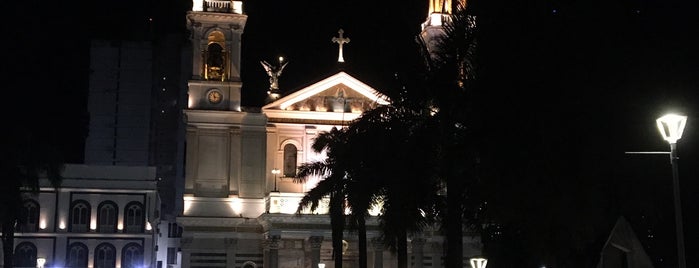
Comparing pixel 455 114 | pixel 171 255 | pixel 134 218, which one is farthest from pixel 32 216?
pixel 455 114

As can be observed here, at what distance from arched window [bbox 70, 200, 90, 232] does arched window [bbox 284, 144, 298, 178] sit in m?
22.9

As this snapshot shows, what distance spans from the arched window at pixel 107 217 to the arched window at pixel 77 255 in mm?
1688

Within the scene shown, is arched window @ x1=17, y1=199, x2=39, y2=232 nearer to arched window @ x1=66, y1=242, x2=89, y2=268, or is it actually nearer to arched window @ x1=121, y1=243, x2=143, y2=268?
arched window @ x1=66, y1=242, x2=89, y2=268

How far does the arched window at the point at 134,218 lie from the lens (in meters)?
70.1

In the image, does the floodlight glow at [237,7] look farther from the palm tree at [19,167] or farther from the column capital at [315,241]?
the column capital at [315,241]

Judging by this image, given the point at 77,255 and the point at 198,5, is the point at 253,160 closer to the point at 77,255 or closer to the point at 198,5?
the point at 198,5

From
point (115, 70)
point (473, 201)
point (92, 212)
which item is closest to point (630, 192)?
point (473, 201)

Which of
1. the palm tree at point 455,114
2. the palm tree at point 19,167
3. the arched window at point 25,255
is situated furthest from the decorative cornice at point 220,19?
the palm tree at point 455,114

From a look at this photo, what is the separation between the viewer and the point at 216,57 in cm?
5244

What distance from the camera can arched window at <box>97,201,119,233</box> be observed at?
228 ft

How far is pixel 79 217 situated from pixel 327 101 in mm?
25519

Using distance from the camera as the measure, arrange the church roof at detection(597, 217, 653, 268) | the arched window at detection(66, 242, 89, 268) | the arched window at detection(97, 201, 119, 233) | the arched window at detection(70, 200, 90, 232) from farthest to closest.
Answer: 1. the arched window at detection(97, 201, 119, 233)
2. the arched window at detection(70, 200, 90, 232)
3. the arched window at detection(66, 242, 89, 268)
4. the church roof at detection(597, 217, 653, 268)

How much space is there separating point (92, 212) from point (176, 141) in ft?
42.1

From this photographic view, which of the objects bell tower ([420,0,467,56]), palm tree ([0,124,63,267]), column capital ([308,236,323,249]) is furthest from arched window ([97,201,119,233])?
bell tower ([420,0,467,56])
